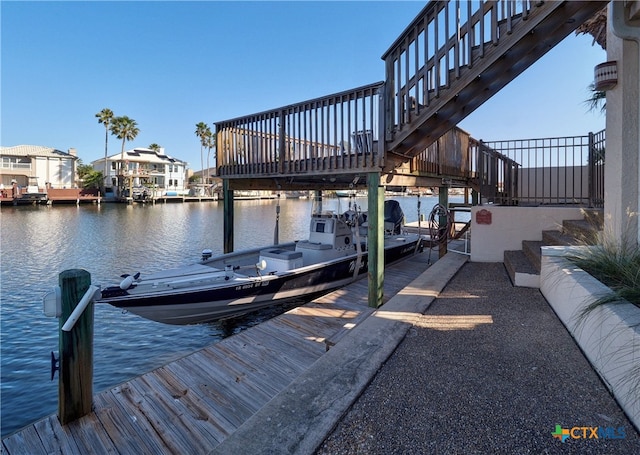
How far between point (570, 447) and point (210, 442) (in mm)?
2874

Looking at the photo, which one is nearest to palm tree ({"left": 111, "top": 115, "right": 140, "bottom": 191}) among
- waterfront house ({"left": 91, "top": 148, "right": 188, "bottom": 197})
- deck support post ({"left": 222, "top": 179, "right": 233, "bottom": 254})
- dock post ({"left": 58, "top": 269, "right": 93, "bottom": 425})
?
waterfront house ({"left": 91, "top": 148, "right": 188, "bottom": 197})

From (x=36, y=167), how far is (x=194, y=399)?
59.3 metres

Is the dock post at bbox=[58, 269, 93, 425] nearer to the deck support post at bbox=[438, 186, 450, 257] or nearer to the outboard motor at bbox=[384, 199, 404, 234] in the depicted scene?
the deck support post at bbox=[438, 186, 450, 257]

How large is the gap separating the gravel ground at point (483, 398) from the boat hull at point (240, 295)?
3.64 metres

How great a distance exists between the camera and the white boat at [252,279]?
600 cm

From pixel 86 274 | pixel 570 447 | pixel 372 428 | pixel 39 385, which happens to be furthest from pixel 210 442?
pixel 39 385

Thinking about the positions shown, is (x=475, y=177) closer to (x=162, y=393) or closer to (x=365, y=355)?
(x=365, y=355)

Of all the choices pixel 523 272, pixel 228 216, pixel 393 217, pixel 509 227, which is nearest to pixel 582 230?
pixel 523 272

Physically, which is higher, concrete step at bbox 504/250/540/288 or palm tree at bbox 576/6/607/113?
palm tree at bbox 576/6/607/113

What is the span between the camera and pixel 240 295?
22.9 feet

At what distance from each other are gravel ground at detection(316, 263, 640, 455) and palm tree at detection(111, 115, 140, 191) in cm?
6201

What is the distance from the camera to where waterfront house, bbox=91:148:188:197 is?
2191 inches

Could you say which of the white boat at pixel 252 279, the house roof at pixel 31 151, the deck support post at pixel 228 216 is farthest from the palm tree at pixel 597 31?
the house roof at pixel 31 151

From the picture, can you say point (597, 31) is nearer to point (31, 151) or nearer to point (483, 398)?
point (483, 398)
